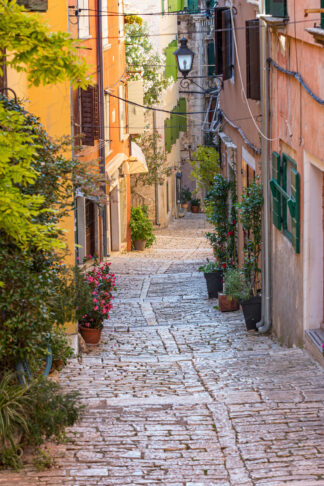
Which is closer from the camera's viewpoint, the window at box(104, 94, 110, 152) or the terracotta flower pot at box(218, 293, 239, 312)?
the terracotta flower pot at box(218, 293, 239, 312)

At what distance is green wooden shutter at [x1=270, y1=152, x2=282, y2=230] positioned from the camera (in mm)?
11328

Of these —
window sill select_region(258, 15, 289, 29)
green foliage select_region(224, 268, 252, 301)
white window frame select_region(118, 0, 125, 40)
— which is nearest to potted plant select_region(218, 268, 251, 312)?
green foliage select_region(224, 268, 252, 301)

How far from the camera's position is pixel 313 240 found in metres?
9.53

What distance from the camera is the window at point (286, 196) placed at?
9.88 meters

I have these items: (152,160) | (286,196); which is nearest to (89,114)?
(286,196)

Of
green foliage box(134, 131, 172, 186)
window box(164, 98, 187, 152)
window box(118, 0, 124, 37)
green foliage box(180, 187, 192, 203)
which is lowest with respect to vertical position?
green foliage box(180, 187, 192, 203)

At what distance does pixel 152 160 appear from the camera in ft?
113

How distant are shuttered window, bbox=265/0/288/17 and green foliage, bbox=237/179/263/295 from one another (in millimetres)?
2886

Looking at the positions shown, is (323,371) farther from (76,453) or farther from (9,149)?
(9,149)

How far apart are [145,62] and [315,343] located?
80.2 ft

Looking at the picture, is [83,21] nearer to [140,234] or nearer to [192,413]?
[140,234]

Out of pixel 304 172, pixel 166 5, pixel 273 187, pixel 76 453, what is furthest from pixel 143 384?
pixel 166 5

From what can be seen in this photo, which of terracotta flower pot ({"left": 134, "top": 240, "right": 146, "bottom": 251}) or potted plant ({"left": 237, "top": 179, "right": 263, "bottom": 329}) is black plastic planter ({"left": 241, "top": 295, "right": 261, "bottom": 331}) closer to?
potted plant ({"left": 237, "top": 179, "right": 263, "bottom": 329})

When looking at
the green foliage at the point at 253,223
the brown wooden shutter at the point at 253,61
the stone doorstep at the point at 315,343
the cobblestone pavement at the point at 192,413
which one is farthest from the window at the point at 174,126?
the stone doorstep at the point at 315,343
